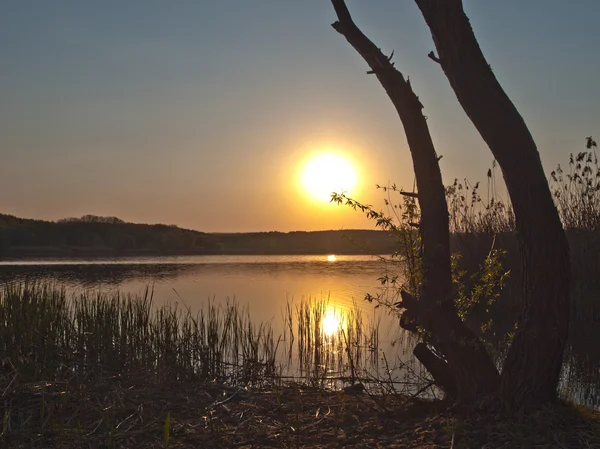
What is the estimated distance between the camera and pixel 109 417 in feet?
15.0

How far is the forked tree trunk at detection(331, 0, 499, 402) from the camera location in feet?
14.8

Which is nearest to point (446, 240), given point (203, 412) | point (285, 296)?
point (203, 412)

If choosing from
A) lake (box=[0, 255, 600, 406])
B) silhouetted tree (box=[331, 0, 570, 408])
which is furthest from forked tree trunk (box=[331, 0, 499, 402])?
lake (box=[0, 255, 600, 406])

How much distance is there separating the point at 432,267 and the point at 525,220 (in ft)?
2.75

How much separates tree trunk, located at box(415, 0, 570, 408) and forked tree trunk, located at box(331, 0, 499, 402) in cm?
32

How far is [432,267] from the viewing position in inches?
184

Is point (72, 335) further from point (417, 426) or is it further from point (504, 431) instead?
point (504, 431)

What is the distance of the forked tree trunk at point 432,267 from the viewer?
4.52m

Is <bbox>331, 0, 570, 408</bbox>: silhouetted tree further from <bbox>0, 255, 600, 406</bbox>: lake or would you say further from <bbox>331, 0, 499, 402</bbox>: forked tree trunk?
<bbox>0, 255, 600, 406</bbox>: lake

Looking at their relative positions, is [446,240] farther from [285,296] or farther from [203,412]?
[285,296]

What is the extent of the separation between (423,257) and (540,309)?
98cm

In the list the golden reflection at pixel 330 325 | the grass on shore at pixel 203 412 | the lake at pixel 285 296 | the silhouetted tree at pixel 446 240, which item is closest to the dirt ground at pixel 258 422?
the grass on shore at pixel 203 412

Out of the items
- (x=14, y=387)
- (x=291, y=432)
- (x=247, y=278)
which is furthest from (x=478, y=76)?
(x=247, y=278)

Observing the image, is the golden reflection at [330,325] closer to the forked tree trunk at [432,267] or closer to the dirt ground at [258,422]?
the dirt ground at [258,422]
